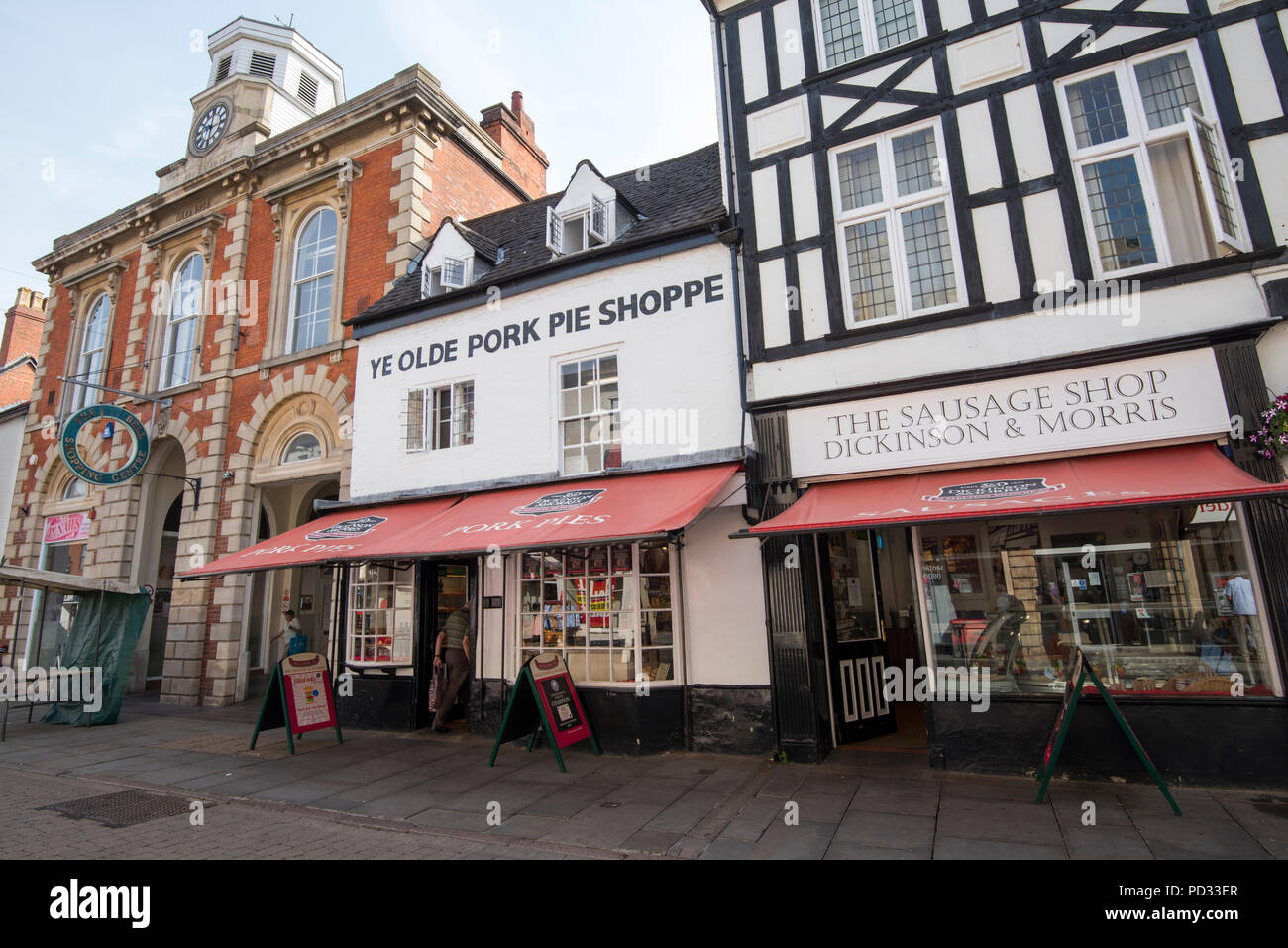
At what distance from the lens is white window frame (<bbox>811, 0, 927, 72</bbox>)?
8047 millimetres

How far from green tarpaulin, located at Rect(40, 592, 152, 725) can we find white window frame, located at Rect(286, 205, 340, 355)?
19.0ft

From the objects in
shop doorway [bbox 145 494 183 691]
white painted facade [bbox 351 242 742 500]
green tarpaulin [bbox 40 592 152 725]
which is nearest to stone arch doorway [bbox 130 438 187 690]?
shop doorway [bbox 145 494 183 691]

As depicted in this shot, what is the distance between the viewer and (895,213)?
791cm

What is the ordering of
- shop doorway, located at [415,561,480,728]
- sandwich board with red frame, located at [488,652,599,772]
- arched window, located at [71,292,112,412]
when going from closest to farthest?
1. sandwich board with red frame, located at [488,652,599,772]
2. shop doorway, located at [415,561,480,728]
3. arched window, located at [71,292,112,412]

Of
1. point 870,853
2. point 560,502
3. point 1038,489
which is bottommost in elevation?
point 870,853

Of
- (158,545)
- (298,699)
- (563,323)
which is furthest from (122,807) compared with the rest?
(158,545)

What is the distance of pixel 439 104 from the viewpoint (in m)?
14.6

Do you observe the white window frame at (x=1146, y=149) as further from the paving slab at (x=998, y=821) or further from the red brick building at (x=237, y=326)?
the red brick building at (x=237, y=326)

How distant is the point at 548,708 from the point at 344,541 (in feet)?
13.2

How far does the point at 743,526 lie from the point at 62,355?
72.0ft

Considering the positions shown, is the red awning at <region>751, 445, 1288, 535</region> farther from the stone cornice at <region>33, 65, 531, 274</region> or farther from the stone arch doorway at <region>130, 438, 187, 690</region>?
the stone arch doorway at <region>130, 438, 187, 690</region>

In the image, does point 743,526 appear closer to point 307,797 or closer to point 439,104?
point 307,797

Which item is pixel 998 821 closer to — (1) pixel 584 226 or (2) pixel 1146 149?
(2) pixel 1146 149
